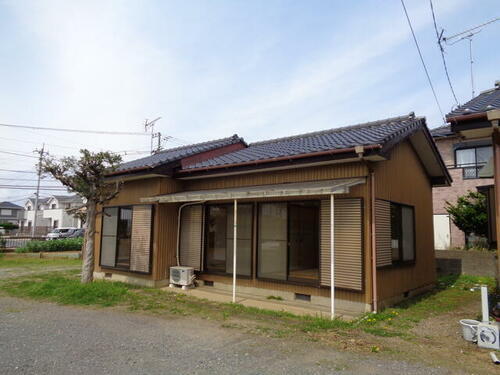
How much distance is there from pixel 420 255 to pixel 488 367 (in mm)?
5403

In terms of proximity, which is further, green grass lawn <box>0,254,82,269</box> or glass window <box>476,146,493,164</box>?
glass window <box>476,146,493,164</box>

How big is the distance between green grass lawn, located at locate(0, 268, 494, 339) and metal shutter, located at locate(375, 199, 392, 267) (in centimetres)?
95

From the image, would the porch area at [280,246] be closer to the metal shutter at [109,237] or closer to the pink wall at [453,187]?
the metal shutter at [109,237]

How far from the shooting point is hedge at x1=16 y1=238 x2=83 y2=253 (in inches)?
691

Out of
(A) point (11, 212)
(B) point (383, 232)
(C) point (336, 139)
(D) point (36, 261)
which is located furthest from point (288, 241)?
(A) point (11, 212)

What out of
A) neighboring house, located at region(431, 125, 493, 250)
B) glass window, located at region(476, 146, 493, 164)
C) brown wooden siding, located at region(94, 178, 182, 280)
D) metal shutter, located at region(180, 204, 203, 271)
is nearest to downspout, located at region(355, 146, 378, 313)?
metal shutter, located at region(180, 204, 203, 271)

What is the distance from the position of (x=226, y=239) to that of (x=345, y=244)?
3.09m

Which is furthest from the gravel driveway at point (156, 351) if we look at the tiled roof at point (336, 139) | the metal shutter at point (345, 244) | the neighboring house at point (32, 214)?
the neighboring house at point (32, 214)

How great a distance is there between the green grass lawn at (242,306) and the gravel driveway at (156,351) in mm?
620

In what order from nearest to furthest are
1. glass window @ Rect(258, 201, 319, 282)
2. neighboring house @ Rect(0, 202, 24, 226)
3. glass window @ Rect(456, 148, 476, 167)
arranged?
1. glass window @ Rect(258, 201, 319, 282)
2. glass window @ Rect(456, 148, 476, 167)
3. neighboring house @ Rect(0, 202, 24, 226)

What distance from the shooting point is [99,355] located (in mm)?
4094

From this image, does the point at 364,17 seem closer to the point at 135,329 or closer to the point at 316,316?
the point at 316,316

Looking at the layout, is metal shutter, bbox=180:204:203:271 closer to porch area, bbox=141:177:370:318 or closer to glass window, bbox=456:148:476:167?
porch area, bbox=141:177:370:318

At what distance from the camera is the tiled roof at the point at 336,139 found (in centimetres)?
675
